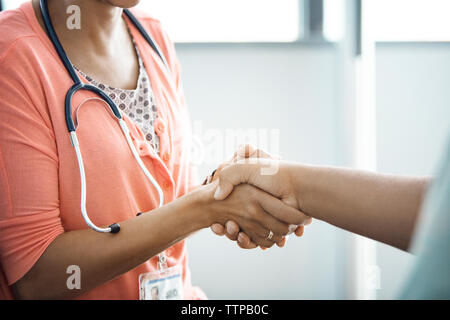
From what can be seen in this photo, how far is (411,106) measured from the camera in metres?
1.59

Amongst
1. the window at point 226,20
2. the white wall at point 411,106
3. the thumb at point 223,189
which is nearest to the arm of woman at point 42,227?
the thumb at point 223,189

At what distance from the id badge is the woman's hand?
0.47 ft

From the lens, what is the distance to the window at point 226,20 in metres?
1.61

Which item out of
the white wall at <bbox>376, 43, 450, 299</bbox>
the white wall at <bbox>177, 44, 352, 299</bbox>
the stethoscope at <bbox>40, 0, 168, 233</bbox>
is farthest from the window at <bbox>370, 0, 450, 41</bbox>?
the stethoscope at <bbox>40, 0, 168, 233</bbox>

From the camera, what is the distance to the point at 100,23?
34.6 inches

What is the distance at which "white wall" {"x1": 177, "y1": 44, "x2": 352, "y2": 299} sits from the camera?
5.20 feet

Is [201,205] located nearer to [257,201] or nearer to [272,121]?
[257,201]

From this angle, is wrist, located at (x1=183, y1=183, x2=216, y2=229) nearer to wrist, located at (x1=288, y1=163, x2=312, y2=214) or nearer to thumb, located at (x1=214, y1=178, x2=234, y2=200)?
thumb, located at (x1=214, y1=178, x2=234, y2=200)

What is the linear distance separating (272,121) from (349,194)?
866 millimetres

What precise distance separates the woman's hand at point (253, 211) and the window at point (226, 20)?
863 millimetres

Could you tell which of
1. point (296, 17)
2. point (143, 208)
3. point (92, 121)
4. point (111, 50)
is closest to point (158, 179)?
point (143, 208)

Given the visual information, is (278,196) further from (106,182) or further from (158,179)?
(106,182)

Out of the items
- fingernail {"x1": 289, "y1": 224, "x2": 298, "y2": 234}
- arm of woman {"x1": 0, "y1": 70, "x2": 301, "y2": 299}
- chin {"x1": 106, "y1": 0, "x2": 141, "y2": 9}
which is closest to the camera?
arm of woman {"x1": 0, "y1": 70, "x2": 301, "y2": 299}

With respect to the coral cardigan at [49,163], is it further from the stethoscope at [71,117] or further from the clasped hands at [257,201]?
the clasped hands at [257,201]
